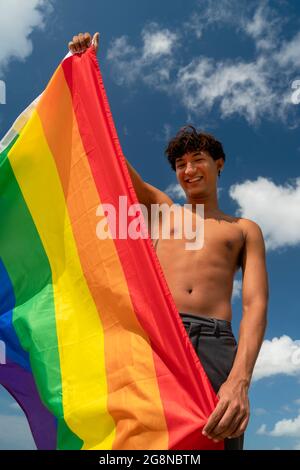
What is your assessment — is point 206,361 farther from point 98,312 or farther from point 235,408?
point 98,312

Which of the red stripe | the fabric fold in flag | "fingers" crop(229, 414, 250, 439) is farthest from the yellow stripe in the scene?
"fingers" crop(229, 414, 250, 439)

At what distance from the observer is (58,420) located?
311cm

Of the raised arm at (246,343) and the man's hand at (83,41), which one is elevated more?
the man's hand at (83,41)

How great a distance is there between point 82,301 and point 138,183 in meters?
1.05

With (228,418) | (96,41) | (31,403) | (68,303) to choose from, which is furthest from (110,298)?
(96,41)

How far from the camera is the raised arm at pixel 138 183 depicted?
381cm

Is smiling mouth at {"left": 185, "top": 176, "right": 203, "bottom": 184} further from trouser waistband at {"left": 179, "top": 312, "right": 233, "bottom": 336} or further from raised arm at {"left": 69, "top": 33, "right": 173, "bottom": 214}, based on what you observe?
trouser waistband at {"left": 179, "top": 312, "right": 233, "bottom": 336}

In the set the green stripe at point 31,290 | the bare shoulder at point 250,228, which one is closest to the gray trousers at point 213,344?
the bare shoulder at point 250,228

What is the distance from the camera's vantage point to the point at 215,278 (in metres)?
3.27

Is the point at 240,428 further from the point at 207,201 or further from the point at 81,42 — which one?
the point at 81,42

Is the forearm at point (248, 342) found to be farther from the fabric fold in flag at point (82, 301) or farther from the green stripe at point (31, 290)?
the green stripe at point (31, 290)

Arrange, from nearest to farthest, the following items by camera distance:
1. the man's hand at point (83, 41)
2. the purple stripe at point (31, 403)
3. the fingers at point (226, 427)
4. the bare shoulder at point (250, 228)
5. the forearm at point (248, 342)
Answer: the fingers at point (226, 427)
the forearm at point (248, 342)
the purple stripe at point (31, 403)
the bare shoulder at point (250, 228)
the man's hand at point (83, 41)
